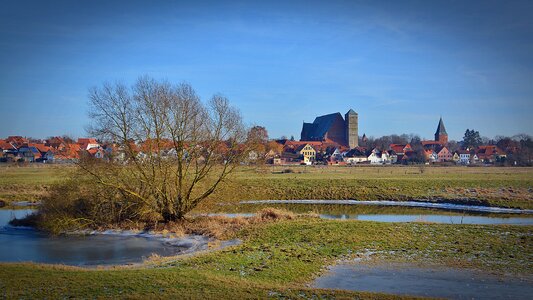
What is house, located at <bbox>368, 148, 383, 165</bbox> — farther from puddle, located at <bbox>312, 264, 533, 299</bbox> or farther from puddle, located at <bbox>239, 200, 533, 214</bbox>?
puddle, located at <bbox>312, 264, 533, 299</bbox>

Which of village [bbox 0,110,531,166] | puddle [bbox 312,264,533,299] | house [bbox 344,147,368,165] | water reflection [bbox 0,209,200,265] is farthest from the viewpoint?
house [bbox 344,147,368,165]

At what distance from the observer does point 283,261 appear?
16.2 m

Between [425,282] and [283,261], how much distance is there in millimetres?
5132

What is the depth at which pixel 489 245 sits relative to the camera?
18922 millimetres

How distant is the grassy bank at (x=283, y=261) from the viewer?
12039 millimetres

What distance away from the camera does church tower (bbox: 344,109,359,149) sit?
547 feet

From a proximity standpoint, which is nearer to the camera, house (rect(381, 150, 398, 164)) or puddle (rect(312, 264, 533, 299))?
puddle (rect(312, 264, 533, 299))

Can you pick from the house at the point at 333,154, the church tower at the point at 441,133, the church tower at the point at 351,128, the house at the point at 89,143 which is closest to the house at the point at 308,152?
the house at the point at 333,154

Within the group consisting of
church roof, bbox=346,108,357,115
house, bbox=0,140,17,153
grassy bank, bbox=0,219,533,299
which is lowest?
grassy bank, bbox=0,219,533,299

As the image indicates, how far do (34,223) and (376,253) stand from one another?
21.9 meters

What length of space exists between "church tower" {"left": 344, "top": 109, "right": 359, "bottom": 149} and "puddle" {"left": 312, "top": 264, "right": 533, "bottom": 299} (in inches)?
6032

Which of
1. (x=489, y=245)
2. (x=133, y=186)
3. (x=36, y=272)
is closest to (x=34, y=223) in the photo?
(x=133, y=186)

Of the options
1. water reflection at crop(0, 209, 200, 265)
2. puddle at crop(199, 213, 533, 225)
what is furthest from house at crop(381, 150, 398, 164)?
water reflection at crop(0, 209, 200, 265)

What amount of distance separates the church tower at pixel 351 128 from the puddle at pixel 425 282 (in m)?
153
